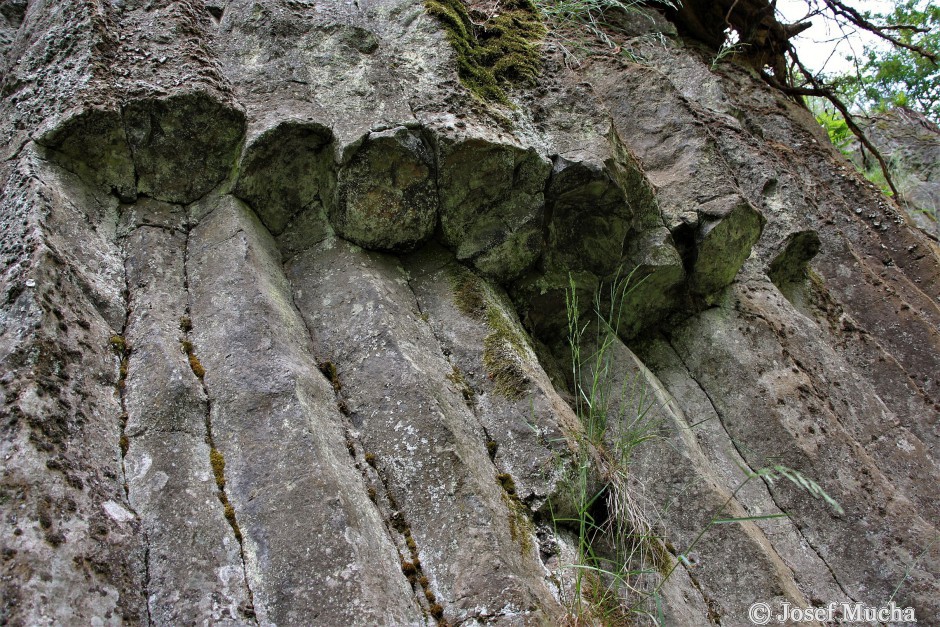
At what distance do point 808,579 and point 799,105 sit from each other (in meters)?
4.42

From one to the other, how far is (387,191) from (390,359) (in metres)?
0.73

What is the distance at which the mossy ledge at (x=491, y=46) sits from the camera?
288 centimetres

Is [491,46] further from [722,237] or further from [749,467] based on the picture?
[749,467]

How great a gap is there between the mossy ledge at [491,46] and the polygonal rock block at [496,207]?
0.37 m

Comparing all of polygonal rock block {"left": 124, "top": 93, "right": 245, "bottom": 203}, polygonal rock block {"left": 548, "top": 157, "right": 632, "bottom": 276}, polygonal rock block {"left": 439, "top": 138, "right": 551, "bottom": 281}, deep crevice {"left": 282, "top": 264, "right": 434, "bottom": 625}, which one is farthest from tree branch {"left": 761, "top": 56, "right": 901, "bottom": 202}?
deep crevice {"left": 282, "top": 264, "right": 434, "bottom": 625}

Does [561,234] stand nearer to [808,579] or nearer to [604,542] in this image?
[604,542]

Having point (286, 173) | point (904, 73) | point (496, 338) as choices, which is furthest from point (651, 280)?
point (904, 73)

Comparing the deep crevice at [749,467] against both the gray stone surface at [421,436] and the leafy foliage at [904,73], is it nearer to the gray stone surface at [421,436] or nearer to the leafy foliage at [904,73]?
the gray stone surface at [421,436]

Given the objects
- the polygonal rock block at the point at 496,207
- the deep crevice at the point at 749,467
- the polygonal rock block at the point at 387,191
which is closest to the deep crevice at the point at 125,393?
the polygonal rock block at the point at 387,191

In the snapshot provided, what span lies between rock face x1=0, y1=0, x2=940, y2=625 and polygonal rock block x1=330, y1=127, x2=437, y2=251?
0.01 metres

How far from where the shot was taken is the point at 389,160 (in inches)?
97.9

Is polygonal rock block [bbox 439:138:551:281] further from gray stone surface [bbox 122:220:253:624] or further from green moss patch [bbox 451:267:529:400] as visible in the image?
gray stone surface [bbox 122:220:253:624]

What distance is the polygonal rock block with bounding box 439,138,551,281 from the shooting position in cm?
259

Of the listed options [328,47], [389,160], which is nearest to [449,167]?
[389,160]
